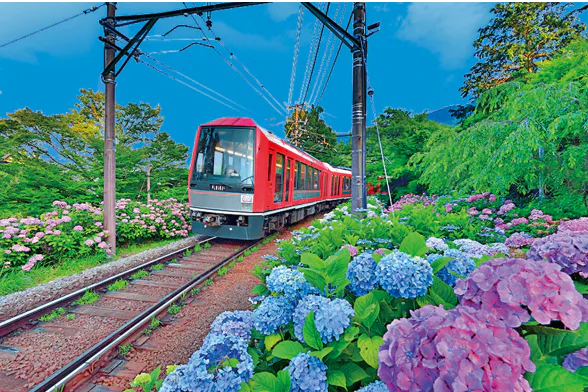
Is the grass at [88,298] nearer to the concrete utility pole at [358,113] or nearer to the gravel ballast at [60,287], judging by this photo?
the gravel ballast at [60,287]

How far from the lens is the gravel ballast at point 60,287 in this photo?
386 centimetres

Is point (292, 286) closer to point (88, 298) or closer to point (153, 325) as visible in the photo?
point (153, 325)

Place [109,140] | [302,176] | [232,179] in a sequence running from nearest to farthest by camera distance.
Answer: [109,140] → [232,179] → [302,176]

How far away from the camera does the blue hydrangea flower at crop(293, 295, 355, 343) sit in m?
1.10

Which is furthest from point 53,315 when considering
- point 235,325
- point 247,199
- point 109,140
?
point 247,199

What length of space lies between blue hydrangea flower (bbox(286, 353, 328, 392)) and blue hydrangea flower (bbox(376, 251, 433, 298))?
450 mm

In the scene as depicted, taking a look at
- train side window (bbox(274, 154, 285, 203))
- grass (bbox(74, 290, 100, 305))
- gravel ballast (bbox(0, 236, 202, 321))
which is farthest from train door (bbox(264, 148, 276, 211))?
grass (bbox(74, 290, 100, 305))

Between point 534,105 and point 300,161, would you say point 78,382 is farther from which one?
point 300,161

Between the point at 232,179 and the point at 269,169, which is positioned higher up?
the point at 269,169

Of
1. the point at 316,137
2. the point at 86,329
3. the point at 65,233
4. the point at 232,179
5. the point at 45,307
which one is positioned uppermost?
the point at 316,137

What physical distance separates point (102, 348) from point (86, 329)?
72cm

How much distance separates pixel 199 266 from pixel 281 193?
3.56 m

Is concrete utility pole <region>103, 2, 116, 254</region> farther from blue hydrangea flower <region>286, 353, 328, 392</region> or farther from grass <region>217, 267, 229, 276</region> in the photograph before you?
blue hydrangea flower <region>286, 353, 328, 392</region>

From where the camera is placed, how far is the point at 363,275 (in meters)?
1.39
